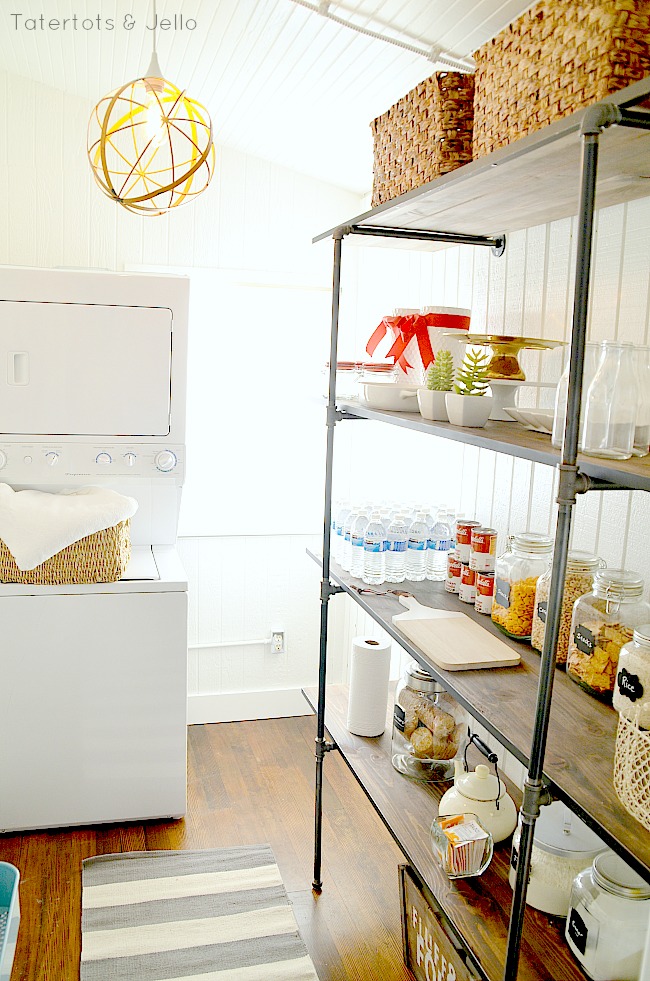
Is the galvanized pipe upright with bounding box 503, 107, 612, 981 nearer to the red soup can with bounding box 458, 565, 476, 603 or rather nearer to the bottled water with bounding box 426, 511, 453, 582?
the red soup can with bounding box 458, 565, 476, 603

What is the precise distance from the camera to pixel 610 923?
142 cm

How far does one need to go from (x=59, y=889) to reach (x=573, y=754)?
5.64 ft

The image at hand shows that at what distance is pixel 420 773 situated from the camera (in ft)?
6.94

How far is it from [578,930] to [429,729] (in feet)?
2.25

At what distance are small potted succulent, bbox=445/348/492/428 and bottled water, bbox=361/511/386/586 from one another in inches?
23.6

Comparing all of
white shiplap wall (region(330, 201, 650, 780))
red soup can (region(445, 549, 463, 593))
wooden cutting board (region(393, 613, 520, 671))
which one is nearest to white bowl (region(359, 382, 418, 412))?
white shiplap wall (region(330, 201, 650, 780))

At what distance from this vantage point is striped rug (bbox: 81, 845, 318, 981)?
2098mm

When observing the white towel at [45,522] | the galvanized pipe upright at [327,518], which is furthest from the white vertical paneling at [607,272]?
the white towel at [45,522]

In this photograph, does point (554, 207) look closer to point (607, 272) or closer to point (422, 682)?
point (607, 272)

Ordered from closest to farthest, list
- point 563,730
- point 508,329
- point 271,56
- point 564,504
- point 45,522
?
point 564,504
point 563,730
point 508,329
point 271,56
point 45,522

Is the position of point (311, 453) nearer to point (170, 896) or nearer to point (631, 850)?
point (170, 896)

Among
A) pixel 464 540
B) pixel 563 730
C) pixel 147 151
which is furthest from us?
pixel 147 151

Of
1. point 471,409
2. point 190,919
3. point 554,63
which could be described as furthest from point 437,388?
point 190,919

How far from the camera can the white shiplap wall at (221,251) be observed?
10.1 ft
